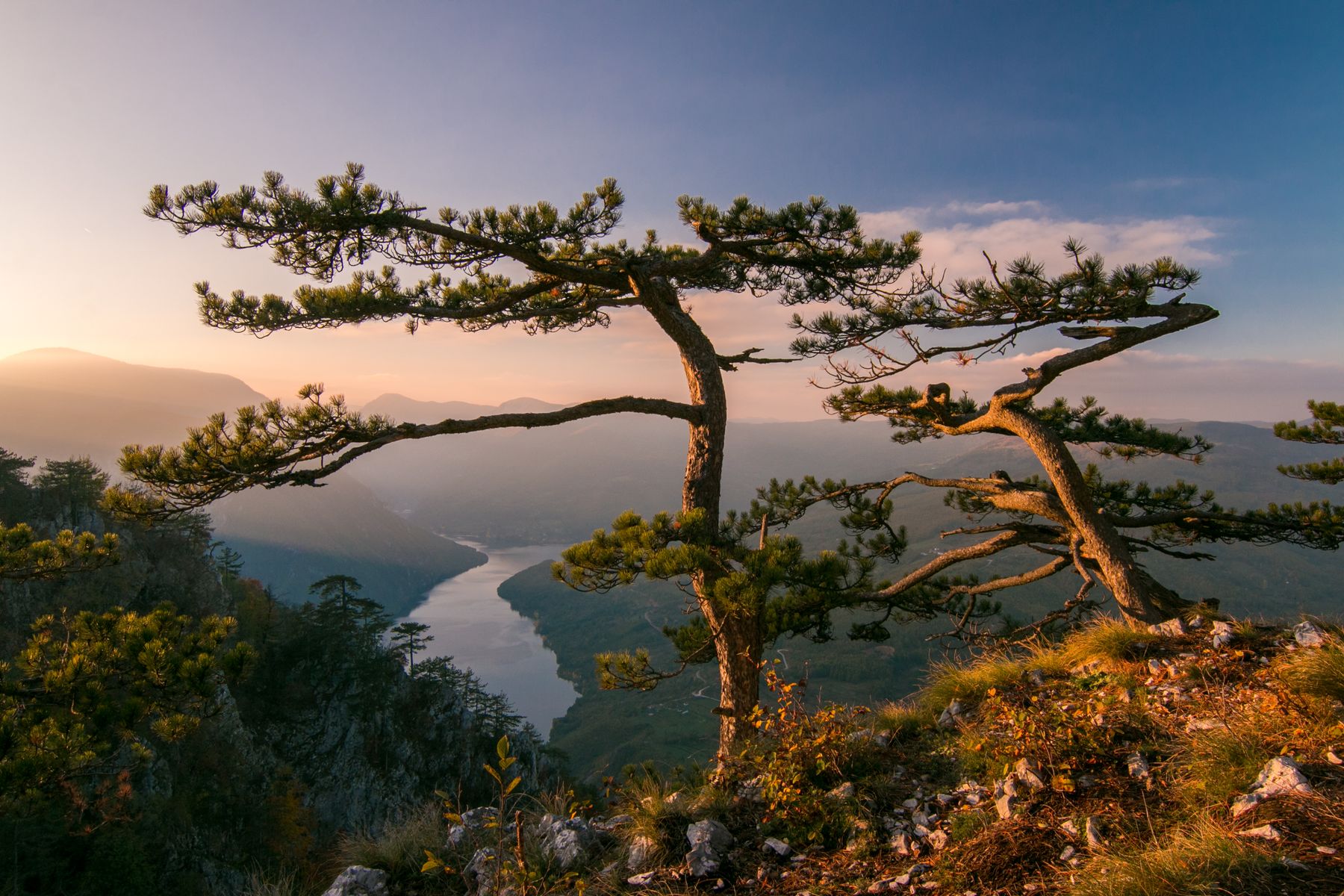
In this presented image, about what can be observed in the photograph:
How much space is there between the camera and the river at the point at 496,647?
84.6 meters

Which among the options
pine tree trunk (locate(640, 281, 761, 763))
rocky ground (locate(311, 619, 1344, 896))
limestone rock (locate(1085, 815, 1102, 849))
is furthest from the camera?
pine tree trunk (locate(640, 281, 761, 763))

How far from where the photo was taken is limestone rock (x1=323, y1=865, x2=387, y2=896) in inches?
149

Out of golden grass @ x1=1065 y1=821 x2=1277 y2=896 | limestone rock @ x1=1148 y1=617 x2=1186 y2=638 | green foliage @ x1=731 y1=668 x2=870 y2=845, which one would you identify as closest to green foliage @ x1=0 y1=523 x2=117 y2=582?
green foliage @ x1=731 y1=668 x2=870 y2=845

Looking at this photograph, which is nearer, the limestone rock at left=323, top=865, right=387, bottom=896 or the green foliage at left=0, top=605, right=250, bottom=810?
the limestone rock at left=323, top=865, right=387, bottom=896

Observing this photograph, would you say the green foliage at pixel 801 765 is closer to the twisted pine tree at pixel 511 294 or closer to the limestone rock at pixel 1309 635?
the twisted pine tree at pixel 511 294

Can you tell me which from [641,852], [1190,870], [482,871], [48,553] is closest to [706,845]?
[641,852]

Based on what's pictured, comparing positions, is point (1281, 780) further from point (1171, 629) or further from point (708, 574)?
point (708, 574)

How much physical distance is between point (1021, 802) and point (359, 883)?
407 cm

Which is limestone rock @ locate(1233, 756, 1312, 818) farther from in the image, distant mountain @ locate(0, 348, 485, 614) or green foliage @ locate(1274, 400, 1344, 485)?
distant mountain @ locate(0, 348, 485, 614)

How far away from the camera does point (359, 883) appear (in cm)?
388

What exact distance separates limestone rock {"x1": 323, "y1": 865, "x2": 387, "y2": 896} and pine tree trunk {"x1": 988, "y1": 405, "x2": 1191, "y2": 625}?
7.33 m

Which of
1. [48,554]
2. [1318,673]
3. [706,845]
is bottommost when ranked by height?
[706,845]

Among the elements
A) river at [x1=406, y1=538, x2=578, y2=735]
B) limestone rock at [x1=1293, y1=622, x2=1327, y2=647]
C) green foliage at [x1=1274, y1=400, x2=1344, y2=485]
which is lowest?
river at [x1=406, y1=538, x2=578, y2=735]

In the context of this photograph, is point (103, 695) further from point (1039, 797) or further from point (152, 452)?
point (1039, 797)
